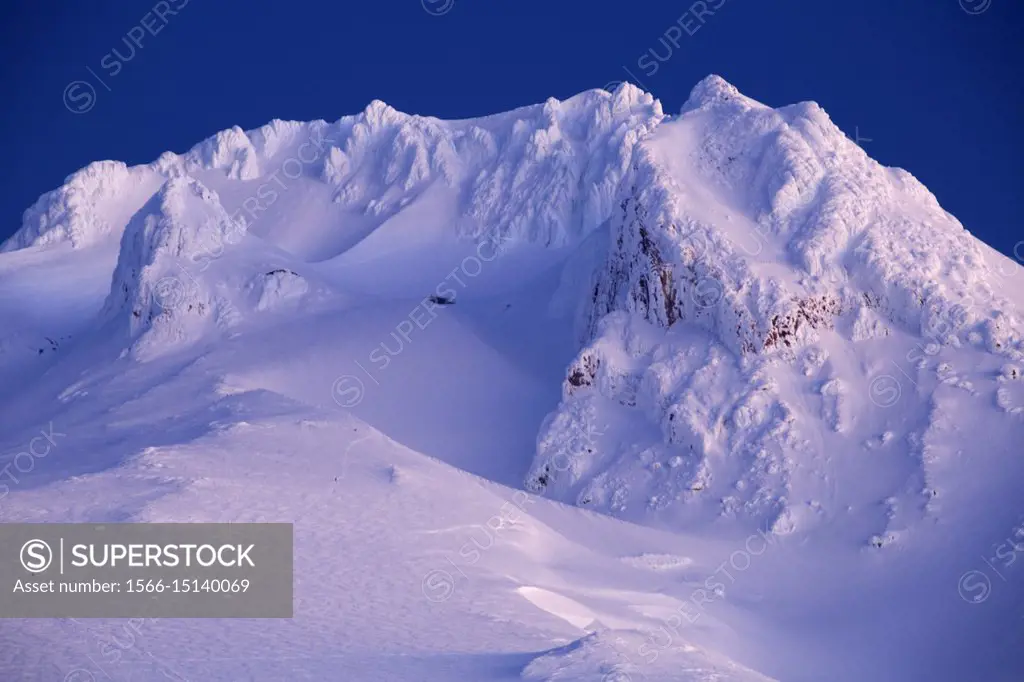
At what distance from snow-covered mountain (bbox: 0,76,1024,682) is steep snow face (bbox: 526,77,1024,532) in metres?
0.09

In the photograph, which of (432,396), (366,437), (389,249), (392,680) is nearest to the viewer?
(392,680)

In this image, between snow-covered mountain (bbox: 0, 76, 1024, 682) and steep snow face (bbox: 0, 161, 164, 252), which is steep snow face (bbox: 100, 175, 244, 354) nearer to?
snow-covered mountain (bbox: 0, 76, 1024, 682)

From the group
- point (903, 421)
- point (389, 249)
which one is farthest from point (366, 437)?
point (389, 249)

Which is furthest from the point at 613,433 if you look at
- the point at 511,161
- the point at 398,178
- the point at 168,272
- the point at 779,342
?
the point at 398,178

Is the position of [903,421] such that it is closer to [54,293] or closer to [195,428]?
[195,428]

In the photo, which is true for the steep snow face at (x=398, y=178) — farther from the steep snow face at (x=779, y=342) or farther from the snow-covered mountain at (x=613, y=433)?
the steep snow face at (x=779, y=342)

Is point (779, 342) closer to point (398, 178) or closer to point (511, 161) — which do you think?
point (511, 161)

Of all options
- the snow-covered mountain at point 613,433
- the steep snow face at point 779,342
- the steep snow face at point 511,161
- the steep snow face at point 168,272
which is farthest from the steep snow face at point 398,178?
the steep snow face at point 779,342

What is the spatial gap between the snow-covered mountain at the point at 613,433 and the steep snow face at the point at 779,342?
94 mm

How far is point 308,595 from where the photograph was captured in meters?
17.8

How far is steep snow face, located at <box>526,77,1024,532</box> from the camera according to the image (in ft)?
98.5

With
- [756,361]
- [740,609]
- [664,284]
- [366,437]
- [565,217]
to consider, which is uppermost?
[565,217]

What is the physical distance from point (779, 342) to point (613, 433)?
5.71 meters

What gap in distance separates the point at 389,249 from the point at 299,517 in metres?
52.6
